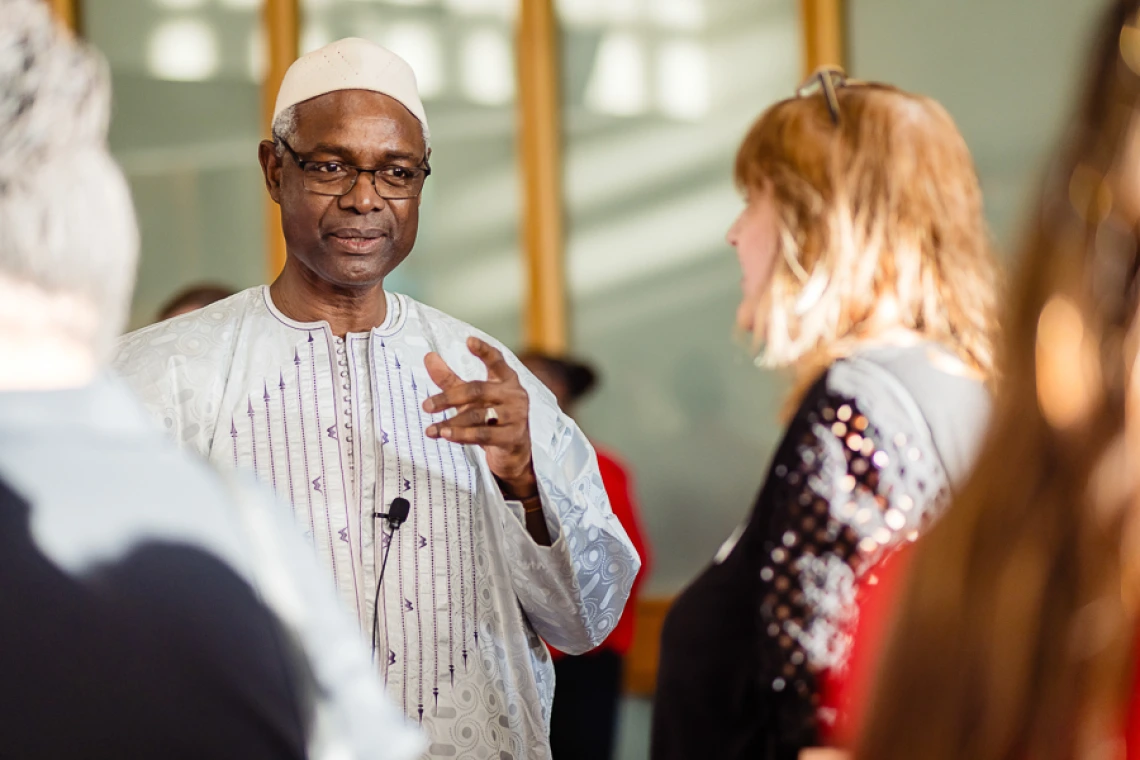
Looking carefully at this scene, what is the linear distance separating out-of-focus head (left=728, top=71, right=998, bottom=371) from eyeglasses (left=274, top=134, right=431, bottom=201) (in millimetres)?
694

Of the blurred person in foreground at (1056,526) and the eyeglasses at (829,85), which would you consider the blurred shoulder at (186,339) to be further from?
the blurred person in foreground at (1056,526)

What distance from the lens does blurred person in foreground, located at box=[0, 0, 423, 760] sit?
1054mm

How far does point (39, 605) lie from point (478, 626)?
3.82 feet

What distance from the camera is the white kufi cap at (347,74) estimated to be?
2268 mm

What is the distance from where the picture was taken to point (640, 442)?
6121 millimetres

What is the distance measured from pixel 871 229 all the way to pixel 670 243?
4318 mm

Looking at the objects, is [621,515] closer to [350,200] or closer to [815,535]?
[350,200]

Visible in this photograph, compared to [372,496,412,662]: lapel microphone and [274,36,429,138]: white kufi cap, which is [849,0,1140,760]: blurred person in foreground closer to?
[372,496,412,662]: lapel microphone

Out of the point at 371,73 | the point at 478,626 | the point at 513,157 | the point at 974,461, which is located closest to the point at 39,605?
the point at 974,461

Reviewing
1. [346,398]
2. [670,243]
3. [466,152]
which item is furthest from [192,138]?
[346,398]

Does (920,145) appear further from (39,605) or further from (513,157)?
(513,157)

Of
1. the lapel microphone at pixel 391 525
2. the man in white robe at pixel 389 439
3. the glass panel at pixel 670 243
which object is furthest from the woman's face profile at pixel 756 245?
the glass panel at pixel 670 243

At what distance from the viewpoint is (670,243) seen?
6062 millimetres

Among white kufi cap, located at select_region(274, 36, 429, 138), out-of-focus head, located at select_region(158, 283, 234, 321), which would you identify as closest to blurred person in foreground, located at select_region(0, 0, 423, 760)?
white kufi cap, located at select_region(274, 36, 429, 138)
